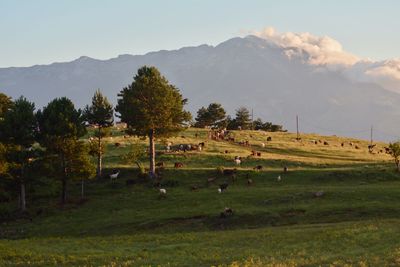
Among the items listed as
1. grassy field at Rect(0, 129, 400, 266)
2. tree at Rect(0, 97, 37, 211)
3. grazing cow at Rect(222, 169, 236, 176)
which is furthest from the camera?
grazing cow at Rect(222, 169, 236, 176)

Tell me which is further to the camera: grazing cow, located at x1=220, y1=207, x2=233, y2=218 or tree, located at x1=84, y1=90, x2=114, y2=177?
tree, located at x1=84, y1=90, x2=114, y2=177

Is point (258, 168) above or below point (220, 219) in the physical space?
above

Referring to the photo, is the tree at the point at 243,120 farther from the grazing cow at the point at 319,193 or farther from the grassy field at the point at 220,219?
the grazing cow at the point at 319,193

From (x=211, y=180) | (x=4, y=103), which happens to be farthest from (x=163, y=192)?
(x=4, y=103)

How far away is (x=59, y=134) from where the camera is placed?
62.0 m

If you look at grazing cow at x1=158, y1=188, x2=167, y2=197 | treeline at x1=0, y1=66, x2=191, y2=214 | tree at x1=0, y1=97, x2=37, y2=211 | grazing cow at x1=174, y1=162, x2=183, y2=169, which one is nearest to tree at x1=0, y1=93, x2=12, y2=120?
treeline at x1=0, y1=66, x2=191, y2=214

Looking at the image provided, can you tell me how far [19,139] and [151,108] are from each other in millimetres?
19264

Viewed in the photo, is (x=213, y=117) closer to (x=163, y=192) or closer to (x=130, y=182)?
(x=130, y=182)

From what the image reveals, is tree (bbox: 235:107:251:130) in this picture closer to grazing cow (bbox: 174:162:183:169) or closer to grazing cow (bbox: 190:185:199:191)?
grazing cow (bbox: 174:162:183:169)

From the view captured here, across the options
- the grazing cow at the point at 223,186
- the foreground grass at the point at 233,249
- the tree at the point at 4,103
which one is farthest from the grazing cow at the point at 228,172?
the tree at the point at 4,103

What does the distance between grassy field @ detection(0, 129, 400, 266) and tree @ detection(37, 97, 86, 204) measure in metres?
4.30

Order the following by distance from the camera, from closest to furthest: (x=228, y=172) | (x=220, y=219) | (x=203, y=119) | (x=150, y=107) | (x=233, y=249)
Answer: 1. (x=233, y=249)
2. (x=220, y=219)
3. (x=228, y=172)
4. (x=150, y=107)
5. (x=203, y=119)

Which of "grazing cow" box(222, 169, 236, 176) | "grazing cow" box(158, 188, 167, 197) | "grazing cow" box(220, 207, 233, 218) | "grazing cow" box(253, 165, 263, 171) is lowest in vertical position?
"grazing cow" box(220, 207, 233, 218)

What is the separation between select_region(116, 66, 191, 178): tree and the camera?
70.8 meters
